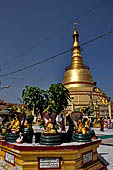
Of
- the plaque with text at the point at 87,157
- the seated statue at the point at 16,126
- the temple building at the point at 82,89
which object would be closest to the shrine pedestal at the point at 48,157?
the plaque with text at the point at 87,157

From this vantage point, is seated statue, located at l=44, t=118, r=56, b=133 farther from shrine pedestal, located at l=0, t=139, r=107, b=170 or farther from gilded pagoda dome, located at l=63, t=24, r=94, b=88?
gilded pagoda dome, located at l=63, t=24, r=94, b=88

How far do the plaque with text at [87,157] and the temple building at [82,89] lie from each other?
23.1 meters

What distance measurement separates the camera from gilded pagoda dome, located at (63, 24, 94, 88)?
35438 millimetres

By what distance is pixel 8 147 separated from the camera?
18.6ft

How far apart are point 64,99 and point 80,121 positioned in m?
1.09

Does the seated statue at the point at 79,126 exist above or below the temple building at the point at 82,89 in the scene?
below

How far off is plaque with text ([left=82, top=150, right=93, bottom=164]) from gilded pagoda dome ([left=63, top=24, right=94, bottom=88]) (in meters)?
29.3

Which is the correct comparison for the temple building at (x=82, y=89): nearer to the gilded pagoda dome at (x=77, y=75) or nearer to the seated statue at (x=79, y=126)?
the gilded pagoda dome at (x=77, y=75)

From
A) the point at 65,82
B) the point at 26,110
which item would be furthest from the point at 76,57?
the point at 26,110

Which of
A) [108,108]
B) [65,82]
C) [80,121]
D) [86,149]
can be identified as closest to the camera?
[86,149]

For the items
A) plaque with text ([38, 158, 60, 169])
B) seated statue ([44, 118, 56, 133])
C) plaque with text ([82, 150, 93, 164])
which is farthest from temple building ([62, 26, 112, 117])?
plaque with text ([38, 158, 60, 169])

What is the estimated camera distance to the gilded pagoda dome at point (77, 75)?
116 ft

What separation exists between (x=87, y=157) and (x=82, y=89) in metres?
28.2

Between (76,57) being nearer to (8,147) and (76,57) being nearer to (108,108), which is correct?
(108,108)
